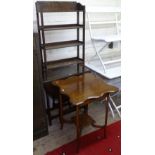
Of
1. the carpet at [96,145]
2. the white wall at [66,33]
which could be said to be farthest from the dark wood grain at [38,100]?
the white wall at [66,33]

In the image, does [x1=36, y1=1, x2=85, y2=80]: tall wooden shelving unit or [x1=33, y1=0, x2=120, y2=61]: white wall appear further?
[x1=33, y1=0, x2=120, y2=61]: white wall

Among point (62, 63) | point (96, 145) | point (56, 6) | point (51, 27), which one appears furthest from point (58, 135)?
point (56, 6)

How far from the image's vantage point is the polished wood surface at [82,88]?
176cm

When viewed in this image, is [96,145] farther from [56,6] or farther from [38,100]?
[56,6]

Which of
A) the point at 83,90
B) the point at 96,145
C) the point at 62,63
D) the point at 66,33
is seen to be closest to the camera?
the point at 83,90

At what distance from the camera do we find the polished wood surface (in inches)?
69.1

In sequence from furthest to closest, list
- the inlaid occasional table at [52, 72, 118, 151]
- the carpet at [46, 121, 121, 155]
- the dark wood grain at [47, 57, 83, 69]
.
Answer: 1. the dark wood grain at [47, 57, 83, 69]
2. the carpet at [46, 121, 121, 155]
3. the inlaid occasional table at [52, 72, 118, 151]

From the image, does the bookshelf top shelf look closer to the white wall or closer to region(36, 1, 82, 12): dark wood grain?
region(36, 1, 82, 12): dark wood grain

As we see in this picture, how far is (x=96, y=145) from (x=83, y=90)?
556mm

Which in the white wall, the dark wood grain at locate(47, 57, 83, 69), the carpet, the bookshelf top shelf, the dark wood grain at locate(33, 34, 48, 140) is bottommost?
the carpet

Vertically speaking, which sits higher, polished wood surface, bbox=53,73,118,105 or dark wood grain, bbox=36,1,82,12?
dark wood grain, bbox=36,1,82,12

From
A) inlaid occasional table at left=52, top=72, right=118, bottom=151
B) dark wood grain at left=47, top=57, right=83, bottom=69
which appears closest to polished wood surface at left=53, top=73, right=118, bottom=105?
inlaid occasional table at left=52, top=72, right=118, bottom=151

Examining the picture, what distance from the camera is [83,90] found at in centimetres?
186
